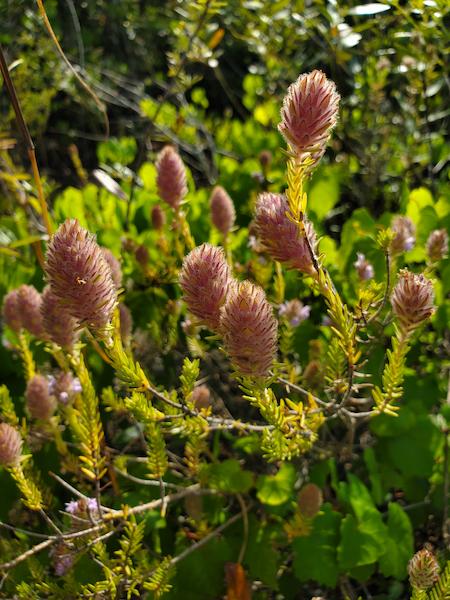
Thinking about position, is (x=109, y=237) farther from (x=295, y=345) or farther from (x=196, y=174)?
(x=196, y=174)

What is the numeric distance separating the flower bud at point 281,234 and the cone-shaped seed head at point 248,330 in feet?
0.19

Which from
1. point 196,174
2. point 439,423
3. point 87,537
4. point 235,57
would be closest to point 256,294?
→ point 87,537

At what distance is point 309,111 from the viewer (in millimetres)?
616

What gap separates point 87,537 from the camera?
3.16 feet

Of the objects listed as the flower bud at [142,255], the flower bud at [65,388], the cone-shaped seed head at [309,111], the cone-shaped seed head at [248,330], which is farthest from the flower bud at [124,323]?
the cone-shaped seed head at [309,111]

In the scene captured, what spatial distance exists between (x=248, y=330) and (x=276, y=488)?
577mm

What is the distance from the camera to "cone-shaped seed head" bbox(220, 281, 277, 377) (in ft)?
2.12

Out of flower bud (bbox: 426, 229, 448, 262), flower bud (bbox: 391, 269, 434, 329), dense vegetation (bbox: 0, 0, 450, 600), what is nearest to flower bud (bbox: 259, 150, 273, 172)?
dense vegetation (bbox: 0, 0, 450, 600)

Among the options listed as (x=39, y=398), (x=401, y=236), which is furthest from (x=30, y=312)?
(x=401, y=236)

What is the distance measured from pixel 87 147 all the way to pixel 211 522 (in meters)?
3.02

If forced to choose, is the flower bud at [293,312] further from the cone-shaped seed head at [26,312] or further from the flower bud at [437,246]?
the cone-shaped seed head at [26,312]

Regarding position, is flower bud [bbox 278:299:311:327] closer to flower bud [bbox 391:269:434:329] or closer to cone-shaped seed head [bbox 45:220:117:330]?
flower bud [bbox 391:269:434:329]

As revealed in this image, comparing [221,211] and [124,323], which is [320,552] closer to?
[124,323]

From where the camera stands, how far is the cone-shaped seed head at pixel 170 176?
1124 millimetres
